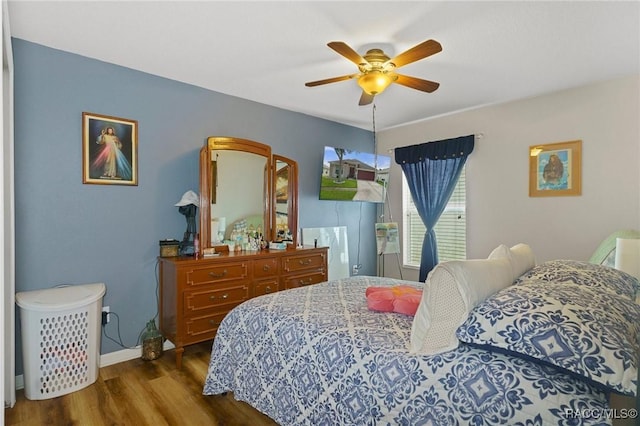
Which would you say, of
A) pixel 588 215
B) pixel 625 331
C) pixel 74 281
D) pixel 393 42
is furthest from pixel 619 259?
pixel 74 281

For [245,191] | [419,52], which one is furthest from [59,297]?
[419,52]

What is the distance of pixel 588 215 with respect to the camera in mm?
3154

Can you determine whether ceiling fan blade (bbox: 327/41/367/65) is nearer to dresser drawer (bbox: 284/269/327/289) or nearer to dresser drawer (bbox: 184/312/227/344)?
dresser drawer (bbox: 284/269/327/289)

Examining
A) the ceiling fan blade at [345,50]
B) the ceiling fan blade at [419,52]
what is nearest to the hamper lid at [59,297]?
the ceiling fan blade at [345,50]

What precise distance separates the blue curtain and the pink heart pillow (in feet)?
7.42

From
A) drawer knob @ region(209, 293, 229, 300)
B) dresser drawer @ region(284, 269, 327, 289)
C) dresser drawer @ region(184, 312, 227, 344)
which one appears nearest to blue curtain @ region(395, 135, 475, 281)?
dresser drawer @ region(284, 269, 327, 289)

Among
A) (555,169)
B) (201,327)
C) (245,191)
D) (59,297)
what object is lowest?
(201,327)

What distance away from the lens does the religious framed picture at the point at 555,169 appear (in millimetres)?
3225

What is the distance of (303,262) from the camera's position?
11.6 ft

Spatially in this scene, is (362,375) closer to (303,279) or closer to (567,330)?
(567,330)

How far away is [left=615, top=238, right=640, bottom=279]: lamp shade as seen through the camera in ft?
7.31

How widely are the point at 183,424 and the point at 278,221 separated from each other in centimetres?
213

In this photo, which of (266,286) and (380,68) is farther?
(266,286)

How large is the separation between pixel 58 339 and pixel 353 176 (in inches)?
130
